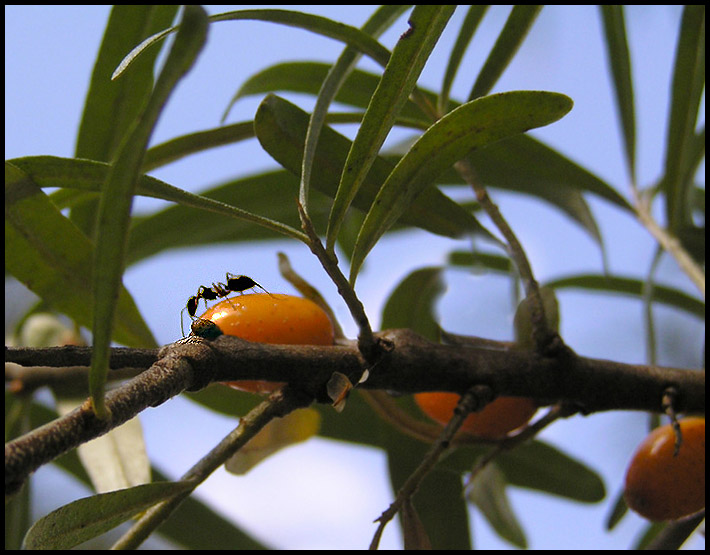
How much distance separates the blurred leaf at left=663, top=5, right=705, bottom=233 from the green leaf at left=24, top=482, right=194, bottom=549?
1156 millimetres

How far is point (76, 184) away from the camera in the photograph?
2.41ft

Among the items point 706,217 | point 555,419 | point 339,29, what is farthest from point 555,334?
point 706,217

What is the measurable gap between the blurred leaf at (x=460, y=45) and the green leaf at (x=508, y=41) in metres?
0.07

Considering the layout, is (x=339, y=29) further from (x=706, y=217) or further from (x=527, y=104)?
(x=706, y=217)

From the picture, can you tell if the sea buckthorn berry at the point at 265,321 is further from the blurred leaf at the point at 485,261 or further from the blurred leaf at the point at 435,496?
the blurred leaf at the point at 485,261

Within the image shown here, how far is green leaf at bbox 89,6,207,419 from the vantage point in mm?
422

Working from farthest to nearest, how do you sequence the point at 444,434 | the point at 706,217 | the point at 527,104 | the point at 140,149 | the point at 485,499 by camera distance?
the point at 706,217
the point at 485,499
the point at 444,434
the point at 527,104
the point at 140,149

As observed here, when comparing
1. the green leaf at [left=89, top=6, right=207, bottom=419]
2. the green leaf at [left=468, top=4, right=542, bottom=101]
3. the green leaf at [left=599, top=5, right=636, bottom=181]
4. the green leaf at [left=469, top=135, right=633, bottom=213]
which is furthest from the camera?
the green leaf at [left=599, top=5, right=636, bottom=181]

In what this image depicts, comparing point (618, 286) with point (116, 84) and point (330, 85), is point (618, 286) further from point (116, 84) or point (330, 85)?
point (116, 84)

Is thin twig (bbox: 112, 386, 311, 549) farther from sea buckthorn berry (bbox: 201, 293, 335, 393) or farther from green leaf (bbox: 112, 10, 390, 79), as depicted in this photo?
green leaf (bbox: 112, 10, 390, 79)

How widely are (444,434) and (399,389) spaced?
8 centimetres

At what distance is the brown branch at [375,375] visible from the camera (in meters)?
0.48

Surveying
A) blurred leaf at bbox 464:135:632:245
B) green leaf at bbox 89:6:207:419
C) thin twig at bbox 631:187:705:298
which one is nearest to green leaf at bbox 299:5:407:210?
green leaf at bbox 89:6:207:419

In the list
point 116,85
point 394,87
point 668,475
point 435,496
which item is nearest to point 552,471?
point 435,496
